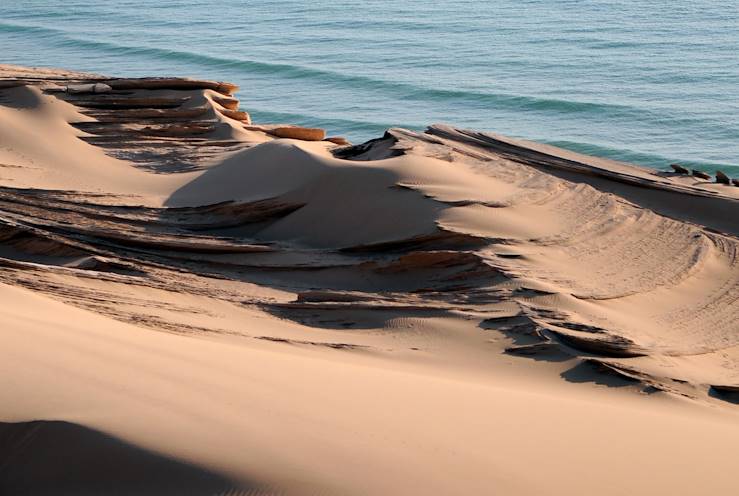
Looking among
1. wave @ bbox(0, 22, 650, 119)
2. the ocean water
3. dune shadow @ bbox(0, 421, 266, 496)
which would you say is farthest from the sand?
wave @ bbox(0, 22, 650, 119)

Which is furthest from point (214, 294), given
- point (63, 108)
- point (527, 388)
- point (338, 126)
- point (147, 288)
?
point (338, 126)

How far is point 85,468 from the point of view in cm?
252

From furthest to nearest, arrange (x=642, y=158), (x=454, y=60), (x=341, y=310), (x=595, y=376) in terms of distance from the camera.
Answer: (x=454, y=60), (x=642, y=158), (x=341, y=310), (x=595, y=376)

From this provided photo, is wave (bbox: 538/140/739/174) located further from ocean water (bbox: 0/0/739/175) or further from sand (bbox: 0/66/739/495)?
sand (bbox: 0/66/739/495)

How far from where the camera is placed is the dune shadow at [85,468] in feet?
8.02

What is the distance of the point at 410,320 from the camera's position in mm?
4836

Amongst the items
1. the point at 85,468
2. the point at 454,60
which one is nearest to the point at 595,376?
the point at 85,468

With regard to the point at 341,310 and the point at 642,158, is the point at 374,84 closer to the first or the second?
the point at 642,158

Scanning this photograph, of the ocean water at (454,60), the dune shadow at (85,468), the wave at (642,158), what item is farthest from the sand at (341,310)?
the ocean water at (454,60)

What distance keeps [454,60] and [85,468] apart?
58.2 feet

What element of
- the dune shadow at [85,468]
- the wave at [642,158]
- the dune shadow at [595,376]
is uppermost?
the dune shadow at [85,468]

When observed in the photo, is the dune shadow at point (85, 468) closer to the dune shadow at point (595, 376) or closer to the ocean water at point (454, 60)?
the dune shadow at point (595, 376)

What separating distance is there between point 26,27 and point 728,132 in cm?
1826

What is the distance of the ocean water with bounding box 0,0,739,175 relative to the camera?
1559 centimetres
